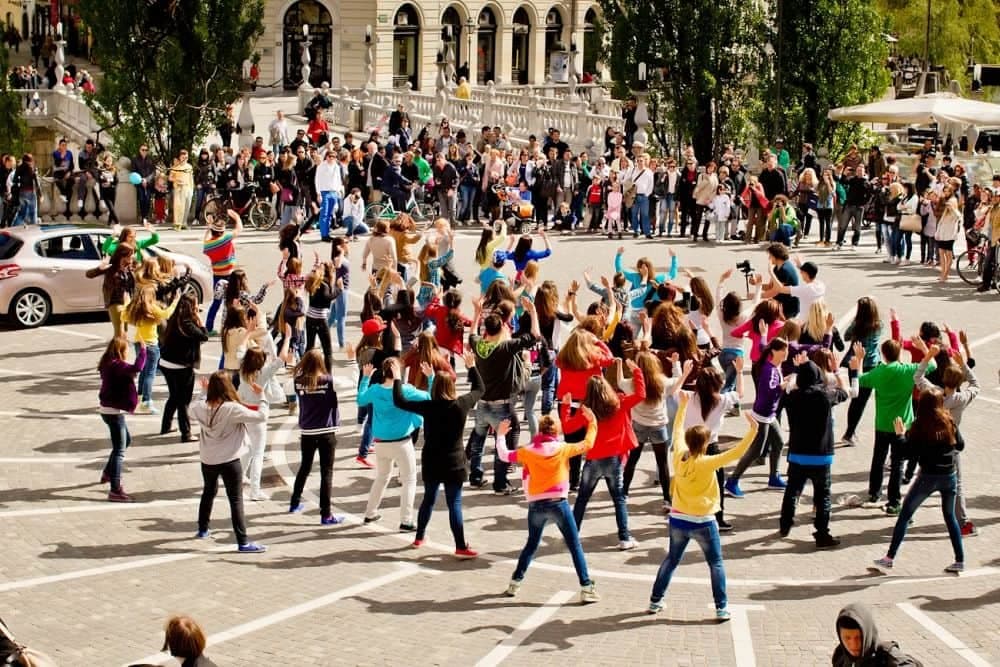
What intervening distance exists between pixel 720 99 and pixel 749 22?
182cm

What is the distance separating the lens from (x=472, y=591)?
42.4ft

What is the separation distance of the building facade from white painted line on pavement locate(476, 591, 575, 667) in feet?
162

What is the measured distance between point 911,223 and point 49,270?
14441mm

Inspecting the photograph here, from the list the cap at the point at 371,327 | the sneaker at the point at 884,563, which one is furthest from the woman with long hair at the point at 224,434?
the sneaker at the point at 884,563

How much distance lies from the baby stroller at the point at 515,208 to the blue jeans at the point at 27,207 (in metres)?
8.66

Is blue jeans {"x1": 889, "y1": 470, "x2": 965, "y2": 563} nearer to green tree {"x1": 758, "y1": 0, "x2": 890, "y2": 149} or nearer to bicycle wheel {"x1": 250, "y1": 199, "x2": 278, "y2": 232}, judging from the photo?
bicycle wheel {"x1": 250, "y1": 199, "x2": 278, "y2": 232}

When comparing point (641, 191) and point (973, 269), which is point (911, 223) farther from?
point (641, 191)

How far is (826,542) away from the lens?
1411cm

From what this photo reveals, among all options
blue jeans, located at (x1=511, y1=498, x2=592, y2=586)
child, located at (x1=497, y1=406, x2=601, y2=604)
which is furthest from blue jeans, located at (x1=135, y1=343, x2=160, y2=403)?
blue jeans, located at (x1=511, y1=498, x2=592, y2=586)

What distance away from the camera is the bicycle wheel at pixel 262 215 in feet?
106

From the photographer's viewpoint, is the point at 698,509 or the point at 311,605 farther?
the point at 311,605

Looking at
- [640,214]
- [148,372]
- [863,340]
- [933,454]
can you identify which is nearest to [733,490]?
[863,340]

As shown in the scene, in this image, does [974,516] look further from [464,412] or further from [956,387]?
[464,412]

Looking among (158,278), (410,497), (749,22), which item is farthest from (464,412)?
(749,22)
